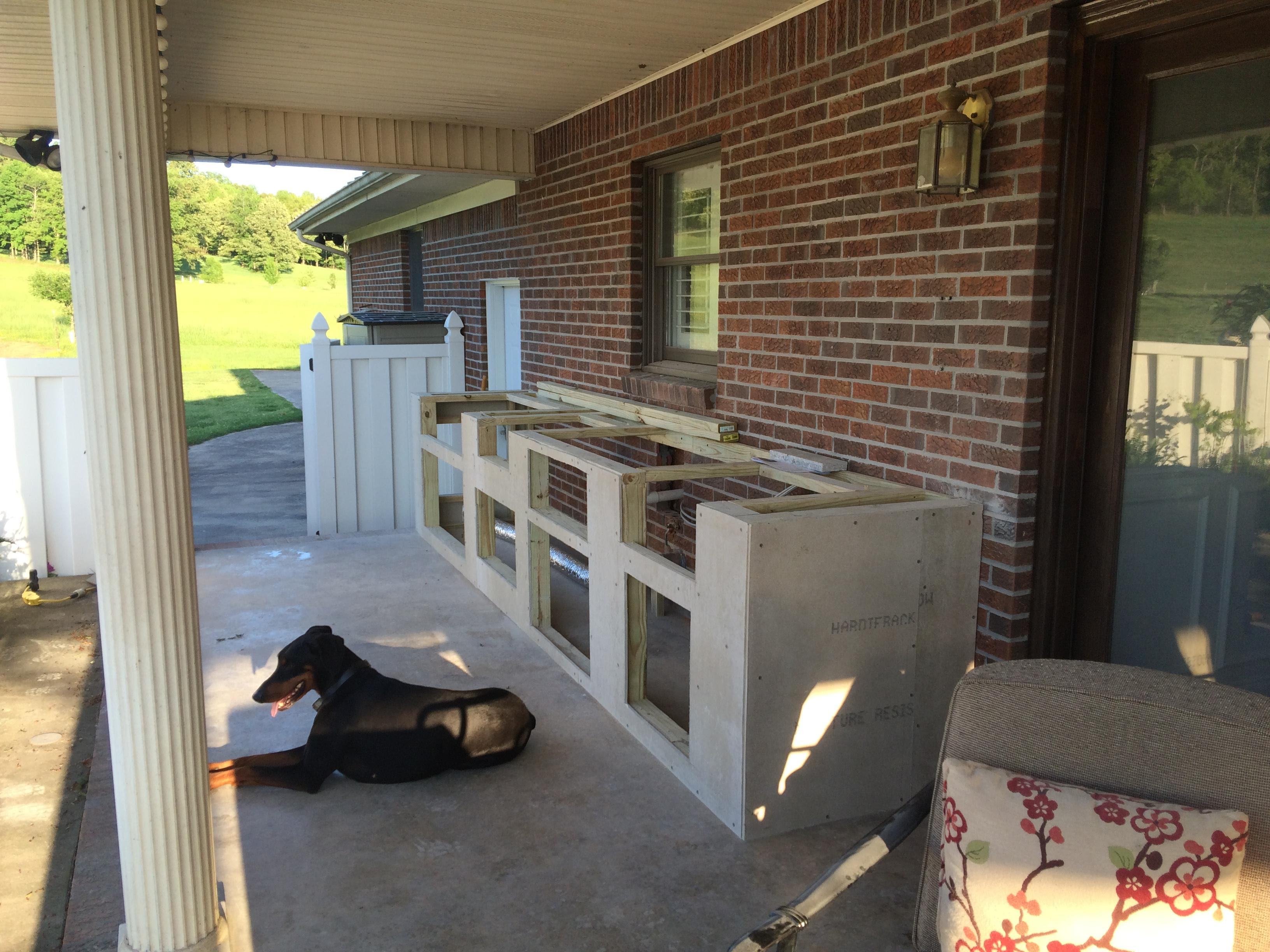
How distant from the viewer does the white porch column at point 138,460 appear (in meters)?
2.09

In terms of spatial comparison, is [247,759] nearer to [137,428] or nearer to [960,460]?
[137,428]

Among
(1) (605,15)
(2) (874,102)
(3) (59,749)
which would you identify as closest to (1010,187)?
(2) (874,102)

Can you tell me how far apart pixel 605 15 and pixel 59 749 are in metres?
3.68

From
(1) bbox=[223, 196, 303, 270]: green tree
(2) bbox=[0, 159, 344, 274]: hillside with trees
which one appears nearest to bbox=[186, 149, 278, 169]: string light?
(2) bbox=[0, 159, 344, 274]: hillside with trees

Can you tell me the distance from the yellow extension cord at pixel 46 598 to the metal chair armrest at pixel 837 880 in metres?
4.81

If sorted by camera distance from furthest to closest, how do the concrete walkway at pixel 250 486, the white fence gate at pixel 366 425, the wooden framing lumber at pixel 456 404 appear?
1. the concrete walkway at pixel 250 486
2. the white fence gate at pixel 366 425
3. the wooden framing lumber at pixel 456 404

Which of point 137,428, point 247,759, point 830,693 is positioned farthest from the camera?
point 247,759

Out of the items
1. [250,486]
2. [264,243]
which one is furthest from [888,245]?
[264,243]

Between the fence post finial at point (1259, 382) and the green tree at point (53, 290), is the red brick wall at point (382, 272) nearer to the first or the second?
the fence post finial at point (1259, 382)

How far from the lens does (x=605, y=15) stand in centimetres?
Answer: 442

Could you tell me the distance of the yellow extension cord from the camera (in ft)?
18.7

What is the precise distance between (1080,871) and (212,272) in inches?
1722

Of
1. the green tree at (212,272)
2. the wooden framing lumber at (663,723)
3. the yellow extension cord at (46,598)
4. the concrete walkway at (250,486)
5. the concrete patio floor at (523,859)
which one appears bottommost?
the concrete walkway at (250,486)

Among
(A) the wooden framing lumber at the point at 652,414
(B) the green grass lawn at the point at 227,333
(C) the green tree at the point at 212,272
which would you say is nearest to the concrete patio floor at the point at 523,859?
(A) the wooden framing lumber at the point at 652,414
